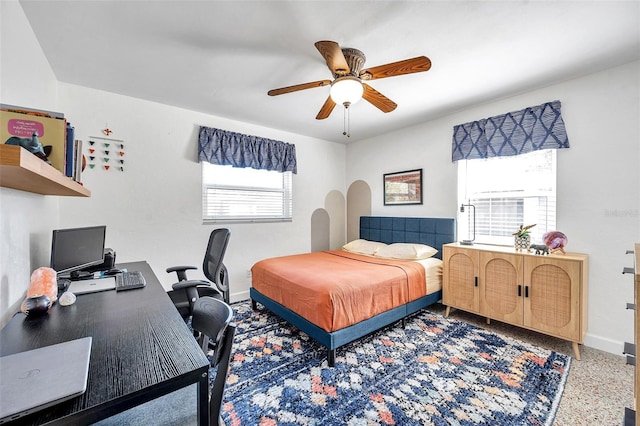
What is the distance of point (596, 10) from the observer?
65.2 inches

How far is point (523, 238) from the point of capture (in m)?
2.67

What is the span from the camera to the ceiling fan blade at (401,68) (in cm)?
174

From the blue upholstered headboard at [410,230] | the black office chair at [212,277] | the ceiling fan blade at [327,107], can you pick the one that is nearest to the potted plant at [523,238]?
the blue upholstered headboard at [410,230]

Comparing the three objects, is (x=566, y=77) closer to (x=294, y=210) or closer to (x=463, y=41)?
(x=463, y=41)

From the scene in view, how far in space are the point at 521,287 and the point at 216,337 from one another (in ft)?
9.13

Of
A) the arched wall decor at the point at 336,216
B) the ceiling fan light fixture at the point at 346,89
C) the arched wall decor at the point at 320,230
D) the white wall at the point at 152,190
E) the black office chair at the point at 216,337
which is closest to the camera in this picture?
the black office chair at the point at 216,337

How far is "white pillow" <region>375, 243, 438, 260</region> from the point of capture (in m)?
3.31

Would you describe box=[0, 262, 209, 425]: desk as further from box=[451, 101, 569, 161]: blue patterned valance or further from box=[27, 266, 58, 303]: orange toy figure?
box=[451, 101, 569, 161]: blue patterned valance

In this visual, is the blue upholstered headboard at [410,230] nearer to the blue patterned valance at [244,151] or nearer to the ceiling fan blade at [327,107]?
the blue patterned valance at [244,151]

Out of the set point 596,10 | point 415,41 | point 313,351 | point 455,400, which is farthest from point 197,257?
point 596,10

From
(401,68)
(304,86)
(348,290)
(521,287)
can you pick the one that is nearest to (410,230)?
(521,287)

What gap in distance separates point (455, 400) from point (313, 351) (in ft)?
3.68

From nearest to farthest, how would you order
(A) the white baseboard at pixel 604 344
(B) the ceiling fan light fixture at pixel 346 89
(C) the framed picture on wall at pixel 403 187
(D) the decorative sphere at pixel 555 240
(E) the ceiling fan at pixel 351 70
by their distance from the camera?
(E) the ceiling fan at pixel 351 70 < (B) the ceiling fan light fixture at pixel 346 89 < (A) the white baseboard at pixel 604 344 < (D) the decorative sphere at pixel 555 240 < (C) the framed picture on wall at pixel 403 187

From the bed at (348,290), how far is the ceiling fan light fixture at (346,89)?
1.54 meters
